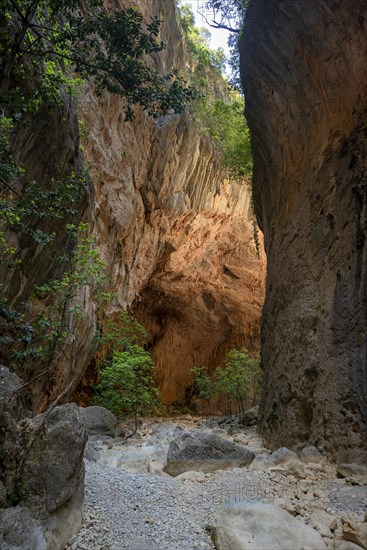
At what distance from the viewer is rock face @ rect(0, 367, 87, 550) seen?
2678mm

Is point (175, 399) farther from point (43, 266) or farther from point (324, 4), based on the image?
point (324, 4)

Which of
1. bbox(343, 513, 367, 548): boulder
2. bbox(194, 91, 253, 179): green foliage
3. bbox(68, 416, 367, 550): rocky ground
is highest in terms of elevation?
bbox(194, 91, 253, 179): green foliage

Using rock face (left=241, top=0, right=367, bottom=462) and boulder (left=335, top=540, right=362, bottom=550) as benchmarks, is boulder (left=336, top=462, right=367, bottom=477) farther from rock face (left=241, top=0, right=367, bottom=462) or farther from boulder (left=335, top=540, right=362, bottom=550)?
boulder (left=335, top=540, right=362, bottom=550)

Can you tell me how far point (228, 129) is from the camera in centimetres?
1742

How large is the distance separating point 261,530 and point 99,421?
8.13 metres

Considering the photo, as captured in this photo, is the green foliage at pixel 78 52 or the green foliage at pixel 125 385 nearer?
the green foliage at pixel 78 52

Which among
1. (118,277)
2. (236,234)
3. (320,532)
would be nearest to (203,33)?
(236,234)

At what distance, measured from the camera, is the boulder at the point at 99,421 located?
9.93 m

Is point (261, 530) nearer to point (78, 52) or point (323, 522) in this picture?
point (323, 522)

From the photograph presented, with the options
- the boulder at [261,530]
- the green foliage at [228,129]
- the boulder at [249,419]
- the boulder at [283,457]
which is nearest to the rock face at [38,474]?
the boulder at [261,530]

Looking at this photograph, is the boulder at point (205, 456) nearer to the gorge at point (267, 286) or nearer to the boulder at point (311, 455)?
the gorge at point (267, 286)

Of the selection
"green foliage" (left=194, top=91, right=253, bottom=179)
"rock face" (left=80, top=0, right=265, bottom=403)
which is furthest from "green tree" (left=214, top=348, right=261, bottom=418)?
"green foliage" (left=194, top=91, right=253, bottom=179)

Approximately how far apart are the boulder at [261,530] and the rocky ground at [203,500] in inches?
6.5

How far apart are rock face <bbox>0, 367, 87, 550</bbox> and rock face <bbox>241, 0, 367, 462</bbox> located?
3.53 metres
